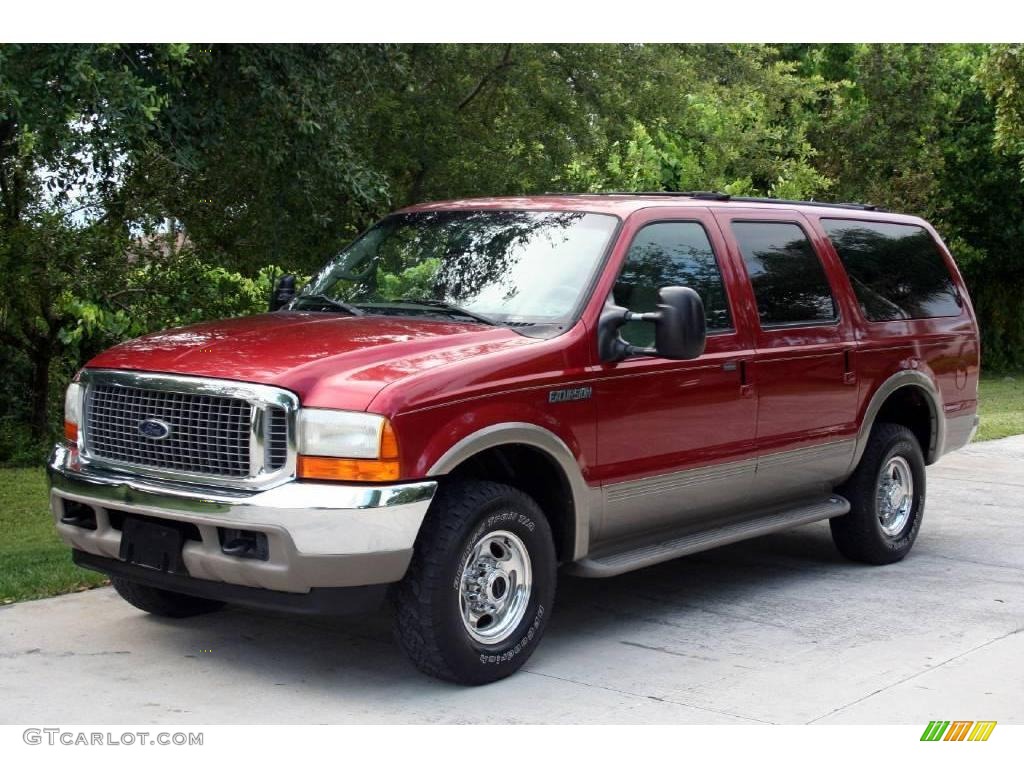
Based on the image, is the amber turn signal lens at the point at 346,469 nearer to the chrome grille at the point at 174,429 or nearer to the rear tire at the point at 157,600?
the chrome grille at the point at 174,429

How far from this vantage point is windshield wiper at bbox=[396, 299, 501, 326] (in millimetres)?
6492

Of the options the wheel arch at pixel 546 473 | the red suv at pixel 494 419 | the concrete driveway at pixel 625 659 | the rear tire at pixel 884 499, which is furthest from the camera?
the rear tire at pixel 884 499

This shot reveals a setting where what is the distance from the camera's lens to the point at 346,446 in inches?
217

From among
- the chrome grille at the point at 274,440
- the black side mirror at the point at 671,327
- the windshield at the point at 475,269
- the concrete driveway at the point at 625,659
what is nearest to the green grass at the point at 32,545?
the concrete driveway at the point at 625,659

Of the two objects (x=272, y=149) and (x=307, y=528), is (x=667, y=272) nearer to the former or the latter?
(x=307, y=528)

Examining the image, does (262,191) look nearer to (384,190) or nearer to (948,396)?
(384,190)

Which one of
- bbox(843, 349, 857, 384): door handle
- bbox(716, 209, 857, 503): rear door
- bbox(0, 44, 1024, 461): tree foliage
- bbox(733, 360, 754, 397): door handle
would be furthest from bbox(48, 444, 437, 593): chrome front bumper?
bbox(843, 349, 857, 384): door handle

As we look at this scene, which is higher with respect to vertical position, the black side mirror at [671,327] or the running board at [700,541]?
the black side mirror at [671,327]

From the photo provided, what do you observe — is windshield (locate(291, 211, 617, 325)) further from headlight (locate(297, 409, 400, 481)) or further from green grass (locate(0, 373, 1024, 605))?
green grass (locate(0, 373, 1024, 605))

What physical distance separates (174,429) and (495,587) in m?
1.47

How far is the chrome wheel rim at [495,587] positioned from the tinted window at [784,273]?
7.06ft

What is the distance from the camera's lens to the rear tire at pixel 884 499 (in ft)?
27.5

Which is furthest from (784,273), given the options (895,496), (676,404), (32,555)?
(32,555)

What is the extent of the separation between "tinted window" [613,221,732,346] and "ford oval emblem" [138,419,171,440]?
211cm
